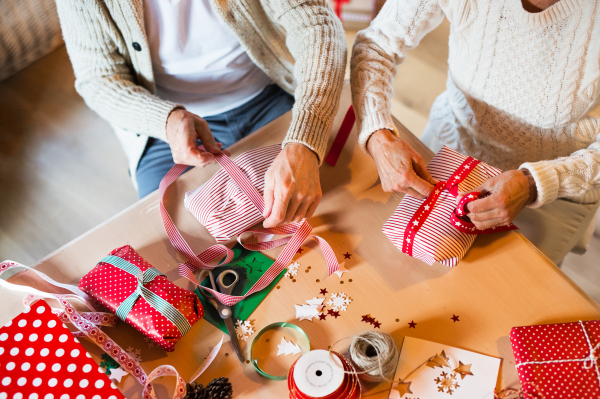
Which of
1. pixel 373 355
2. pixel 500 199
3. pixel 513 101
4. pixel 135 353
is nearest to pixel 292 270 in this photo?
pixel 373 355

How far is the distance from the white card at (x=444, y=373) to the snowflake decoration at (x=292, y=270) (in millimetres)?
274

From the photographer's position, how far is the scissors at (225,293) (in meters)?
0.86

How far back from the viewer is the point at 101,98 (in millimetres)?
1191

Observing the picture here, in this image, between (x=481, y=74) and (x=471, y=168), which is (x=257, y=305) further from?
(x=481, y=74)

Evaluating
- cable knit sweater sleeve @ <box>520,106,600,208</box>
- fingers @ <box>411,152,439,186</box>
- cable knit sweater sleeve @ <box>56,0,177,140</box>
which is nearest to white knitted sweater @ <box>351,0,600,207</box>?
cable knit sweater sleeve @ <box>520,106,600,208</box>

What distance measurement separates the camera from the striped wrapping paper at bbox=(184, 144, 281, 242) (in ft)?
3.16

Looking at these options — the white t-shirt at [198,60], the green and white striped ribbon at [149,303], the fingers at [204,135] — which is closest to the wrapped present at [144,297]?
the green and white striped ribbon at [149,303]

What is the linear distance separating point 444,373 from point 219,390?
43 centimetres

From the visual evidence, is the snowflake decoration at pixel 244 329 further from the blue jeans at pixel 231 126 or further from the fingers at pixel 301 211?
the blue jeans at pixel 231 126

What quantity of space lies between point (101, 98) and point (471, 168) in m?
1.01

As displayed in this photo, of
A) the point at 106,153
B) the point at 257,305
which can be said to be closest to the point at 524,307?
the point at 257,305

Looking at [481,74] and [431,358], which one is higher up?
[481,74]

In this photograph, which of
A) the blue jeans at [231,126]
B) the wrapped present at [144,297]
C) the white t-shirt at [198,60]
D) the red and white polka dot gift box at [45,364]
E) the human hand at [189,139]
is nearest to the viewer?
the red and white polka dot gift box at [45,364]

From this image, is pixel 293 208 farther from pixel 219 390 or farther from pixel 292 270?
pixel 219 390
